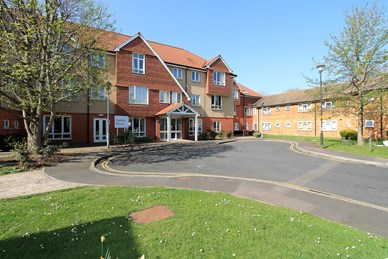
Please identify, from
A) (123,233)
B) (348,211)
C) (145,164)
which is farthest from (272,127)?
(123,233)

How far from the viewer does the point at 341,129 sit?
28.2 metres

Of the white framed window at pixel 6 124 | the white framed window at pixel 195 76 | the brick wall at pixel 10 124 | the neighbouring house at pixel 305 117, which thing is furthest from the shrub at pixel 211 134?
the white framed window at pixel 6 124

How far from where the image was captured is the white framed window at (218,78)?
100 ft

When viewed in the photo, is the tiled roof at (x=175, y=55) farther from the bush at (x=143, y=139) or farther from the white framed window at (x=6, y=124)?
the white framed window at (x=6, y=124)

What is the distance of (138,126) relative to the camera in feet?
77.3

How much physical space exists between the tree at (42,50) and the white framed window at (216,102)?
19591 mm

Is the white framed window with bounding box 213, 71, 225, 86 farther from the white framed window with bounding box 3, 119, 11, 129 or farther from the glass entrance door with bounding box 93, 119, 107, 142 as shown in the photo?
the white framed window with bounding box 3, 119, 11, 129

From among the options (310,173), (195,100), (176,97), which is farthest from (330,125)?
(310,173)

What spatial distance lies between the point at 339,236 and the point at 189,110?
21.6 metres

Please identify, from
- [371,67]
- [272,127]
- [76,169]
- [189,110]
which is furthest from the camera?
[272,127]

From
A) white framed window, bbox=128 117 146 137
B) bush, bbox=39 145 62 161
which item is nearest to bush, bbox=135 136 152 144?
white framed window, bbox=128 117 146 137

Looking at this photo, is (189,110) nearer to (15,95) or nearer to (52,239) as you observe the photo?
(15,95)

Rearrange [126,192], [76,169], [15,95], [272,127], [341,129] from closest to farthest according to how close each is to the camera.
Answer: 1. [126,192]
2. [76,169]
3. [15,95]
4. [341,129]
5. [272,127]

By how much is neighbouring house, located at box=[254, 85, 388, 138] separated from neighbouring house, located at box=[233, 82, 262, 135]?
125 cm
